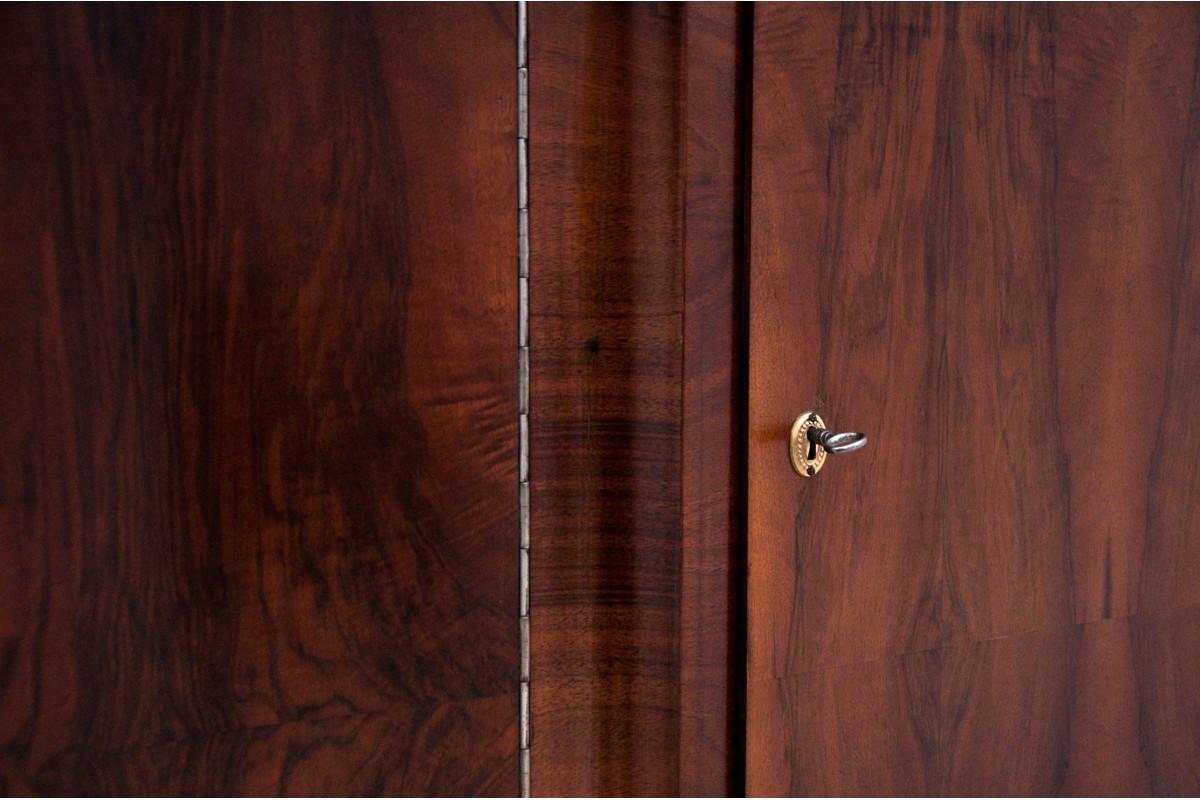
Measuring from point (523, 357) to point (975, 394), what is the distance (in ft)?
1.34

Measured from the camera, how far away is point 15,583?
0.58 m

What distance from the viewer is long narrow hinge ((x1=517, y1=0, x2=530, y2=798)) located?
2.19 feet

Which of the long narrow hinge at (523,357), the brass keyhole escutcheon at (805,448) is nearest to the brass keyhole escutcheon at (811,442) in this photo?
the brass keyhole escutcheon at (805,448)

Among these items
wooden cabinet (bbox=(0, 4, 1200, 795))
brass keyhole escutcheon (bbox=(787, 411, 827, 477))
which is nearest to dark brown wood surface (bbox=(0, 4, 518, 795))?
wooden cabinet (bbox=(0, 4, 1200, 795))

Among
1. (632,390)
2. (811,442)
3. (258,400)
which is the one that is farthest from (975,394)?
(258,400)

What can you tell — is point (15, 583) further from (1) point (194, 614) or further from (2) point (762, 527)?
(2) point (762, 527)

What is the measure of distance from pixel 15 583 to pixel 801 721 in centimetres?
59

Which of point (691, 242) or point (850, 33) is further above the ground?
point (850, 33)

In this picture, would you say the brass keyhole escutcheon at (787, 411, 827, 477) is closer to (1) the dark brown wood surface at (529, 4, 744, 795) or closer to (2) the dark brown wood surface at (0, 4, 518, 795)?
(1) the dark brown wood surface at (529, 4, 744, 795)

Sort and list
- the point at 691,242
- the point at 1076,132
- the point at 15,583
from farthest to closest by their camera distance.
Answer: the point at 1076,132 → the point at 691,242 → the point at 15,583

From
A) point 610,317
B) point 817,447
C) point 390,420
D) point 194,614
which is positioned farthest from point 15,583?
point 817,447

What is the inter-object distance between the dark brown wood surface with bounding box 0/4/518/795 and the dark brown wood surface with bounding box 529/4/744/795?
0.03 m

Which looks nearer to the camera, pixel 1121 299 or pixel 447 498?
pixel 447 498

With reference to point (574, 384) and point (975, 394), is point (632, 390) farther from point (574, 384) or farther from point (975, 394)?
point (975, 394)
